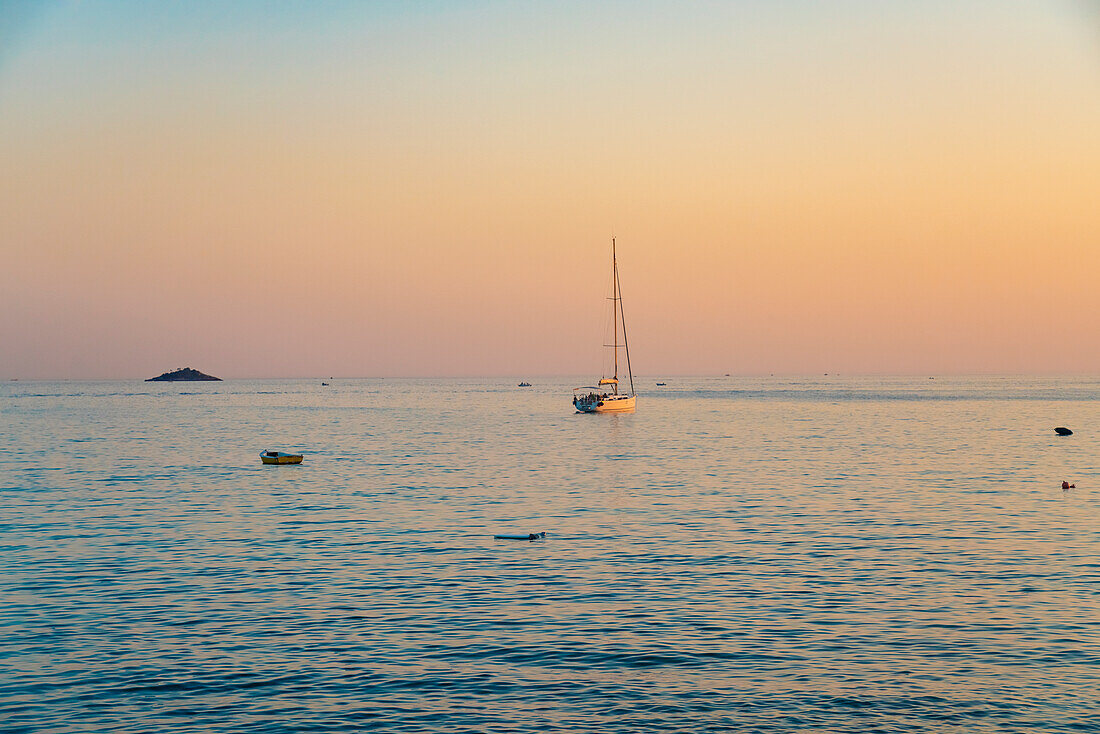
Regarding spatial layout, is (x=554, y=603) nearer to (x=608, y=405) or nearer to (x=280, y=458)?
(x=280, y=458)

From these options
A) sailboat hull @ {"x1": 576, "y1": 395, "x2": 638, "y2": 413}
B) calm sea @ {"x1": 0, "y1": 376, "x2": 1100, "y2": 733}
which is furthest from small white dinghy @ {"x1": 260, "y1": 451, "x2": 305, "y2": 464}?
sailboat hull @ {"x1": 576, "y1": 395, "x2": 638, "y2": 413}

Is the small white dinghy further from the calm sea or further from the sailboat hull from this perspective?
the sailboat hull

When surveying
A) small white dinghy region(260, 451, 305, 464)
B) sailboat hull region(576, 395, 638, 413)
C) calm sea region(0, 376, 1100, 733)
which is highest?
sailboat hull region(576, 395, 638, 413)

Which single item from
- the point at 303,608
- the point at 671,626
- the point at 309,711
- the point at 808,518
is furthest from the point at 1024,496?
the point at 309,711

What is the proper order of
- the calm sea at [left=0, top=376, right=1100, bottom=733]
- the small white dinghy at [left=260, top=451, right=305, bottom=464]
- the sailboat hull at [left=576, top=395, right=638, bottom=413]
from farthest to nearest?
the sailboat hull at [left=576, top=395, right=638, bottom=413] → the small white dinghy at [left=260, top=451, right=305, bottom=464] → the calm sea at [left=0, top=376, right=1100, bottom=733]

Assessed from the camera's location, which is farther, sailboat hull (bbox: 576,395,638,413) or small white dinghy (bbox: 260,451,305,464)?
sailboat hull (bbox: 576,395,638,413)

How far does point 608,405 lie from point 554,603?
461 feet

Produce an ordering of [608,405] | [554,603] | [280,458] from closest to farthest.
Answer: [554,603]
[280,458]
[608,405]

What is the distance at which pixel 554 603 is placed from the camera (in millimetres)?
32219

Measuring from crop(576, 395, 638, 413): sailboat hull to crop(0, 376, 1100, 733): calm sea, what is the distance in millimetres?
97145

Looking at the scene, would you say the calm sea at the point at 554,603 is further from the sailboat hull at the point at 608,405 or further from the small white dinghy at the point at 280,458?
the sailboat hull at the point at 608,405

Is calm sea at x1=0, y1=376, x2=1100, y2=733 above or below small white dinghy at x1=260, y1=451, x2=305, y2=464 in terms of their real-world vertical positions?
below

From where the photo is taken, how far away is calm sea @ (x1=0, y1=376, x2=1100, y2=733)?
22.5 meters

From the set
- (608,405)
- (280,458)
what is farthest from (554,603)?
(608,405)
